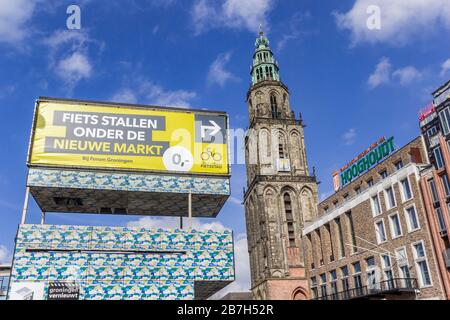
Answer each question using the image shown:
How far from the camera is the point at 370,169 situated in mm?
53812

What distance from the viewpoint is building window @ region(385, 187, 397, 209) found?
44209 millimetres

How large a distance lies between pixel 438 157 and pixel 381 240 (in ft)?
36.2

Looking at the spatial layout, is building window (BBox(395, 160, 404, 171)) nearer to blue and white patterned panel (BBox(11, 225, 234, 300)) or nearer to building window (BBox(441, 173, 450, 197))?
building window (BBox(441, 173, 450, 197))

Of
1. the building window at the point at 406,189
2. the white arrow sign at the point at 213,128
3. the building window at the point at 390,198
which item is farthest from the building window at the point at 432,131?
the white arrow sign at the point at 213,128

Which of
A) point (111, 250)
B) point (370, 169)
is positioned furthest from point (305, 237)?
point (111, 250)

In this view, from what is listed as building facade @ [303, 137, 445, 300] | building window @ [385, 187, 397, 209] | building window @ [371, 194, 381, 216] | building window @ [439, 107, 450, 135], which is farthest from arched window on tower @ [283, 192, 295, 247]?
building window @ [439, 107, 450, 135]

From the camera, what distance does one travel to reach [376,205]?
47.1 meters

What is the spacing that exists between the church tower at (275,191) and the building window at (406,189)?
83.2 feet

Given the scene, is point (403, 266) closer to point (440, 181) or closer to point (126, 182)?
point (440, 181)

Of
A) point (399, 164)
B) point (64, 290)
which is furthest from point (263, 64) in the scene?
point (64, 290)

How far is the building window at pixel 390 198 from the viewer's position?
145 feet

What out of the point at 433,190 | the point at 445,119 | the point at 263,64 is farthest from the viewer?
the point at 263,64
